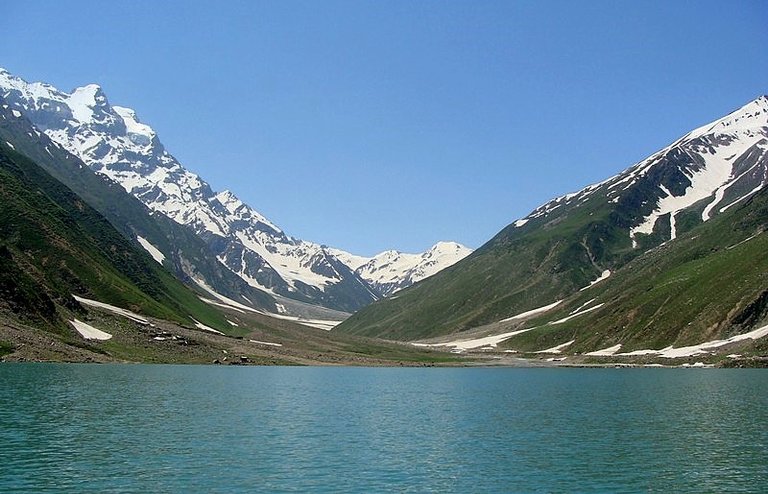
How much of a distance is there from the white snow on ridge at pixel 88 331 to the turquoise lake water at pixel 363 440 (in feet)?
203

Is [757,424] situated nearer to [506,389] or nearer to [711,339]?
[506,389]

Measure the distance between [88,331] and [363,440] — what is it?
12543 cm

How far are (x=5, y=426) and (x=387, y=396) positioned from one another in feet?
187

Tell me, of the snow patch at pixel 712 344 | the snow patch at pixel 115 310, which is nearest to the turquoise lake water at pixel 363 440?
the snow patch at pixel 115 310

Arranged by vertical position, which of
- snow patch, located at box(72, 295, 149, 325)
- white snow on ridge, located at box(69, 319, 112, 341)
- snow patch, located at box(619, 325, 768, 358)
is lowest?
snow patch, located at box(619, 325, 768, 358)

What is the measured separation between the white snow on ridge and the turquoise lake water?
203 feet

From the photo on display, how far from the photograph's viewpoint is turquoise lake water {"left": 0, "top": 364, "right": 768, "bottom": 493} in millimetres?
43188

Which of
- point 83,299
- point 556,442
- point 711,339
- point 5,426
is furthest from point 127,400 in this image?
point 711,339

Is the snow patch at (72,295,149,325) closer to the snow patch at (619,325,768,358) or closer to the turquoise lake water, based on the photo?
the turquoise lake water

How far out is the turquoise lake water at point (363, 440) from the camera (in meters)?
43.2

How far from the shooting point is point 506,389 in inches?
4727

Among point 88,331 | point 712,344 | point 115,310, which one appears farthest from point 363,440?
point 712,344

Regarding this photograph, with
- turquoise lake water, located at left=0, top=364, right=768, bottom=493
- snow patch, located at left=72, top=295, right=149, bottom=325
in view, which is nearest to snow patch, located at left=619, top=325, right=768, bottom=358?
turquoise lake water, located at left=0, top=364, right=768, bottom=493

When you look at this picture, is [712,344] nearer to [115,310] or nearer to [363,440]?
[363,440]
